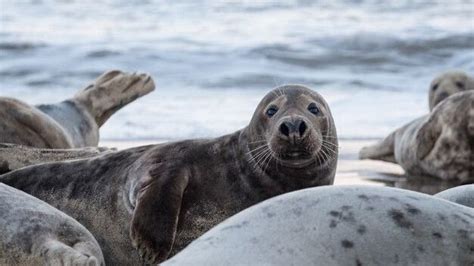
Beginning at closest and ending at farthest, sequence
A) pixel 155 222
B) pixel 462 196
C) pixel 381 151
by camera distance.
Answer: pixel 462 196
pixel 155 222
pixel 381 151

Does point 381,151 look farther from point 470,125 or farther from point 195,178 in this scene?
point 195,178

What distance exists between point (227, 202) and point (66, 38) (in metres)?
12.4

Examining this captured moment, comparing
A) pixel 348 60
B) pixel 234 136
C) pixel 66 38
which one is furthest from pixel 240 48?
pixel 234 136

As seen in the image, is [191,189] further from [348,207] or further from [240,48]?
[240,48]

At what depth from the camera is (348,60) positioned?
15.7 metres

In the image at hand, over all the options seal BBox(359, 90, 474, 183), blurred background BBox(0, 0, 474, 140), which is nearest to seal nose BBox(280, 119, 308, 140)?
seal BBox(359, 90, 474, 183)

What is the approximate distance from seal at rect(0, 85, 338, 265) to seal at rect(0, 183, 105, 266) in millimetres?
488

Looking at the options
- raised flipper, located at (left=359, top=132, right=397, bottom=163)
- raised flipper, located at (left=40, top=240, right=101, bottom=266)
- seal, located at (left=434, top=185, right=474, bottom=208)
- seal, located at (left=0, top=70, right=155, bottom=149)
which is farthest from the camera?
raised flipper, located at (left=359, top=132, right=397, bottom=163)

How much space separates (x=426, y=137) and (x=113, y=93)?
2.08 meters

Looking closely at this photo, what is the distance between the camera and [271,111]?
17.3 ft

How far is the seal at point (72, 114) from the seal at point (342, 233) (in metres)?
3.96

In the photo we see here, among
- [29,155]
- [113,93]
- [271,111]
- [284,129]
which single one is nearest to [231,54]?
[113,93]

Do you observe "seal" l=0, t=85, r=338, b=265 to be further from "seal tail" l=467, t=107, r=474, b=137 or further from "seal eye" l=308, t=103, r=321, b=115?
"seal tail" l=467, t=107, r=474, b=137

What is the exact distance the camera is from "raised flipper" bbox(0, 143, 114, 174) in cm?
609
